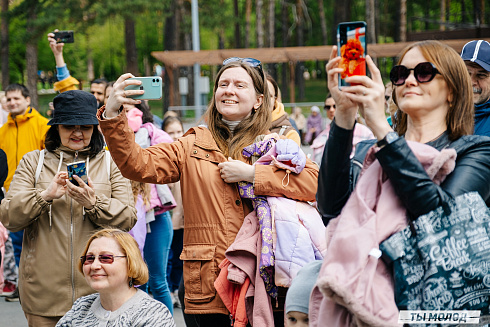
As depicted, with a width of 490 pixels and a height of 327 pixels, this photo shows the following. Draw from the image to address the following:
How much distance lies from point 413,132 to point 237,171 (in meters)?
1.26

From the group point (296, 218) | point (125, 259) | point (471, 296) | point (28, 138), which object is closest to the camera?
point (471, 296)

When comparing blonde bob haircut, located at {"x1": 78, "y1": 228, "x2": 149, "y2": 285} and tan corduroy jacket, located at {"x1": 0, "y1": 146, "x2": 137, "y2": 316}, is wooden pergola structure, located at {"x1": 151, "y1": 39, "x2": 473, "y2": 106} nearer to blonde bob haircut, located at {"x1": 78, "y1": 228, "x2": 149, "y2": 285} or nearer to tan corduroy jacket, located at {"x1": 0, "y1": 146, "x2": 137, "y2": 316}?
tan corduroy jacket, located at {"x1": 0, "y1": 146, "x2": 137, "y2": 316}

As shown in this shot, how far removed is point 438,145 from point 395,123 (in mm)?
353

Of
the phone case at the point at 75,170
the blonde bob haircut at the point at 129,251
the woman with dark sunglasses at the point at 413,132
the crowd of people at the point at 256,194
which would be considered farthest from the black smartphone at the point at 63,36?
the woman with dark sunglasses at the point at 413,132

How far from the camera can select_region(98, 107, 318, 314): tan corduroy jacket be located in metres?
3.62

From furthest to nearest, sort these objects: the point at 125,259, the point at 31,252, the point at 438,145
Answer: the point at 31,252
the point at 125,259
the point at 438,145

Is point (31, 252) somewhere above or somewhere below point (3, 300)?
above

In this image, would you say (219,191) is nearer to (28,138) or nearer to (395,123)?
(395,123)

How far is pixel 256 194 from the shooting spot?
11.8ft

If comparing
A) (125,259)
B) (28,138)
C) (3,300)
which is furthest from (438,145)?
(3,300)

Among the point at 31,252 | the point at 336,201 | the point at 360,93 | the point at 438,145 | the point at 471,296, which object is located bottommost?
the point at 31,252

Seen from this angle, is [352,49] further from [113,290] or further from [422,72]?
[113,290]

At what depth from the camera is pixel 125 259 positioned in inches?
159

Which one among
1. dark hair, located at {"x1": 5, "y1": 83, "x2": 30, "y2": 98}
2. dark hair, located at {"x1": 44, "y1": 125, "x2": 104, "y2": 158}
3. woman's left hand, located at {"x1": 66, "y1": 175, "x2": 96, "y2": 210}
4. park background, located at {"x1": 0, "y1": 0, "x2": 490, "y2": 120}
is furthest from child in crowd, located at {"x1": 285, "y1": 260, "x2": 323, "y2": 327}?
park background, located at {"x1": 0, "y1": 0, "x2": 490, "y2": 120}
